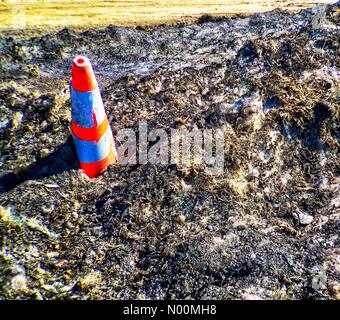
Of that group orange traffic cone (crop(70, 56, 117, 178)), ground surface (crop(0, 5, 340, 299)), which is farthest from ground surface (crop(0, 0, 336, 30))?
orange traffic cone (crop(70, 56, 117, 178))

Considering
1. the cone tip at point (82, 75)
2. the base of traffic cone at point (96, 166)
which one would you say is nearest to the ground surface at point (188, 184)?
the base of traffic cone at point (96, 166)

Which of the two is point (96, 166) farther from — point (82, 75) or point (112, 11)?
point (112, 11)

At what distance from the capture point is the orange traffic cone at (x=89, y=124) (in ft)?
10.6

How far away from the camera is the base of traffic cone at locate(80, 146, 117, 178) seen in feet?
12.1

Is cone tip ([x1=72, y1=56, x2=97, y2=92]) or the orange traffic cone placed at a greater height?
cone tip ([x1=72, y1=56, x2=97, y2=92])

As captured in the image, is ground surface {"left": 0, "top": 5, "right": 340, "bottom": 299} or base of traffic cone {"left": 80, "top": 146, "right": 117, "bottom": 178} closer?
ground surface {"left": 0, "top": 5, "right": 340, "bottom": 299}

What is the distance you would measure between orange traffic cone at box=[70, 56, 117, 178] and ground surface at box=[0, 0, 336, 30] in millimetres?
3821

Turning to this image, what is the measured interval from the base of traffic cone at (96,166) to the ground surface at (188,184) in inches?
2.5

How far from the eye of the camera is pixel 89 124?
3.45 meters

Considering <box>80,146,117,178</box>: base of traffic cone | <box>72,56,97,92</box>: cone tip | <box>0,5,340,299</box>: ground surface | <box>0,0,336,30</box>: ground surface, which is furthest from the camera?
<box>0,0,336,30</box>: ground surface

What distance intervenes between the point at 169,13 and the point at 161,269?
538 cm

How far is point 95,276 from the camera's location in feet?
9.64

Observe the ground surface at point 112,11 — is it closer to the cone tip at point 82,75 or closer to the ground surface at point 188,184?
the ground surface at point 188,184

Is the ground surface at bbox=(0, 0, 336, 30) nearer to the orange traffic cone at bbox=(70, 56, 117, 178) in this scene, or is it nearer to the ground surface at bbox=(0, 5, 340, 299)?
the ground surface at bbox=(0, 5, 340, 299)
